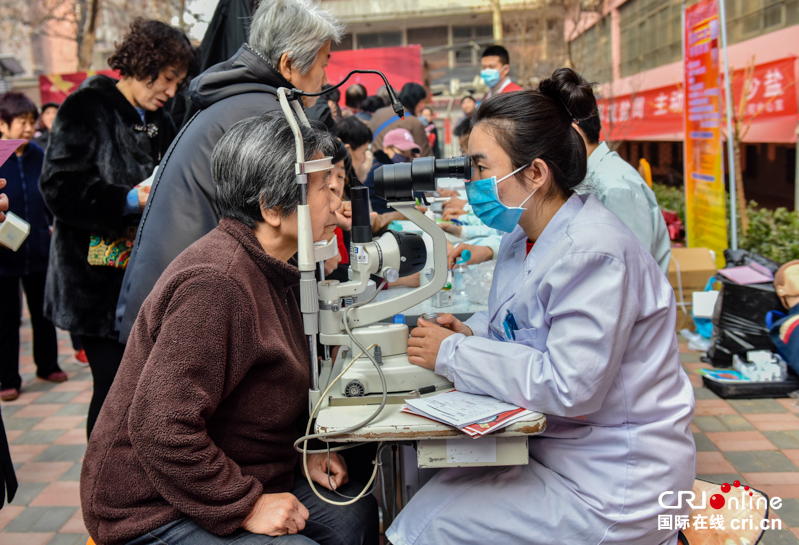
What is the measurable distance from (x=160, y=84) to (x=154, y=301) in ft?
5.06

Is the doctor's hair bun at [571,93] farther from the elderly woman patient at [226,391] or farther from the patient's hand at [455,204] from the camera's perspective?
the patient's hand at [455,204]

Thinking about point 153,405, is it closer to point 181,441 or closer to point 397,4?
point 181,441

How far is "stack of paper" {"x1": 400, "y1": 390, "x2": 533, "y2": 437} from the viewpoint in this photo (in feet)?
4.48

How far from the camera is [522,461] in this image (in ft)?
4.75

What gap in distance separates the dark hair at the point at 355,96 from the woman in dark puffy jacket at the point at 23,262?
4028 mm

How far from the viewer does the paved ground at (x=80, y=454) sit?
2.62 meters

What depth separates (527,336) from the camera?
1.62 metres

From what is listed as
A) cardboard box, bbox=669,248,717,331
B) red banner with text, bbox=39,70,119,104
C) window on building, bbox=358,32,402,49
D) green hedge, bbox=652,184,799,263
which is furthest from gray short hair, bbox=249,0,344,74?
window on building, bbox=358,32,402,49

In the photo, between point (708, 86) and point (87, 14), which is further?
point (87, 14)

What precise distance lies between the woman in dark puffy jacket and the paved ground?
0.28 meters

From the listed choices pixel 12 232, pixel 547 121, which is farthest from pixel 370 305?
pixel 12 232

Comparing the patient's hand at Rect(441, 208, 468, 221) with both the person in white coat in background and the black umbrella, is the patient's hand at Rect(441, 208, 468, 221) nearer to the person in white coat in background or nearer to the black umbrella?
the person in white coat in background

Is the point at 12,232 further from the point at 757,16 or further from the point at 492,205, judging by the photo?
the point at 757,16

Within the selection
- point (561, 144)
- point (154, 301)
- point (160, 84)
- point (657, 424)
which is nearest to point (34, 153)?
point (160, 84)
